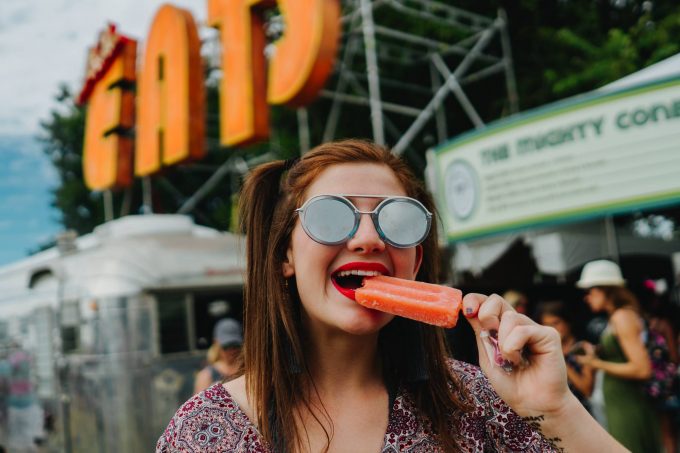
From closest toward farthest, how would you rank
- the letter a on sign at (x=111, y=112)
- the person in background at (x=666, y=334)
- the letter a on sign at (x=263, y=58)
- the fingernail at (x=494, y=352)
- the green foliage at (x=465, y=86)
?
the fingernail at (x=494, y=352) → the person in background at (x=666, y=334) → the letter a on sign at (x=263, y=58) → the green foliage at (x=465, y=86) → the letter a on sign at (x=111, y=112)

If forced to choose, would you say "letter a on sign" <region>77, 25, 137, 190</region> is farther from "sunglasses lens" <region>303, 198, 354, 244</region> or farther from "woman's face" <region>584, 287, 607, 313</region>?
"sunglasses lens" <region>303, 198, 354, 244</region>

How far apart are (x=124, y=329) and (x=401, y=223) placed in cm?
800

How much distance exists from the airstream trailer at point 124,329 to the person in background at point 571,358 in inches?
179

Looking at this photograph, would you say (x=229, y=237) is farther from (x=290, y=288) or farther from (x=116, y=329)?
(x=290, y=288)

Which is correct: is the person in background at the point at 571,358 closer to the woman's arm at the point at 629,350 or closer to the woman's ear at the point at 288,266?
the woman's arm at the point at 629,350

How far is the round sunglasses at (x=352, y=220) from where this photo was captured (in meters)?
1.71

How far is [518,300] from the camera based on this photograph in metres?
A: 6.62

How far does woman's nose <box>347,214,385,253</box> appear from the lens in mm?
1716

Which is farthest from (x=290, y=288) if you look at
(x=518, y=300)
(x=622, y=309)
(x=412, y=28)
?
(x=412, y=28)


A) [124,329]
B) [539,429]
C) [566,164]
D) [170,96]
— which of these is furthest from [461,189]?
[170,96]

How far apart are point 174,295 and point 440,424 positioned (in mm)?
8413

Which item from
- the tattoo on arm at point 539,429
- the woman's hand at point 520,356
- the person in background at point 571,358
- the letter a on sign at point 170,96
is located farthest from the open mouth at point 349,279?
the letter a on sign at point 170,96

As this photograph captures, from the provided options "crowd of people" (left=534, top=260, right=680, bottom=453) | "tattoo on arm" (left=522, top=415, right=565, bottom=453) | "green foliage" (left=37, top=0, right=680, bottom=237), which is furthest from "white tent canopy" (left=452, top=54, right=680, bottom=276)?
"tattoo on arm" (left=522, top=415, right=565, bottom=453)

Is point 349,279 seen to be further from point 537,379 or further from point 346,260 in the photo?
point 537,379
